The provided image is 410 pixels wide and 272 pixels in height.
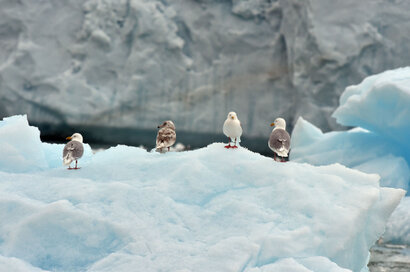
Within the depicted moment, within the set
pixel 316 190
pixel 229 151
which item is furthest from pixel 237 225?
pixel 229 151

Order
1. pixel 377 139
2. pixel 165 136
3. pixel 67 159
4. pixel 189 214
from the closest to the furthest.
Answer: pixel 189 214 < pixel 67 159 < pixel 165 136 < pixel 377 139

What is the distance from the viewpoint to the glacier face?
1155cm

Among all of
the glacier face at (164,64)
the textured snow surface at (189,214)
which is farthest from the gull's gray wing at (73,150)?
the glacier face at (164,64)

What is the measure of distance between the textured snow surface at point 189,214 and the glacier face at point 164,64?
27.1ft

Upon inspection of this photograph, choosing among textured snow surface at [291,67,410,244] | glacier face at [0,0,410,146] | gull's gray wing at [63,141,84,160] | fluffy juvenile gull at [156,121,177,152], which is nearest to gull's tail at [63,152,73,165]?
gull's gray wing at [63,141,84,160]

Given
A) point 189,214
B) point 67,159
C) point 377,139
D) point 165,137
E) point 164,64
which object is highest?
point 164,64

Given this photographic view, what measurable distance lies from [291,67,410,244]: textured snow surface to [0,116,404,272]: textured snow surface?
97.2 inches

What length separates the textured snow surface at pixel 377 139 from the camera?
5.39m

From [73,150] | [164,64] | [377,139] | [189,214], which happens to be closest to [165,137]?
[73,150]

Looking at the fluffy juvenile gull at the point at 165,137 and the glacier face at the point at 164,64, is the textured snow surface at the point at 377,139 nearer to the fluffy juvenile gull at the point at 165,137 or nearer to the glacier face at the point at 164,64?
the fluffy juvenile gull at the point at 165,137

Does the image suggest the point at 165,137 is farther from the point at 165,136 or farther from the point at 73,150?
Result: the point at 73,150

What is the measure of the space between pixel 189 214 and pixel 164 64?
32.9 ft

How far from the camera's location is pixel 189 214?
246cm

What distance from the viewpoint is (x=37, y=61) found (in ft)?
38.6
